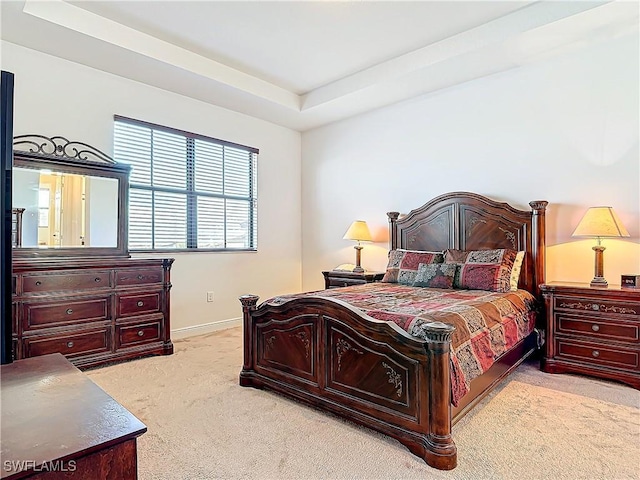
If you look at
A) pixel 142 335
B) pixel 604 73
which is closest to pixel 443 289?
pixel 604 73

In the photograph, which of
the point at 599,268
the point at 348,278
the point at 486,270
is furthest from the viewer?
the point at 348,278

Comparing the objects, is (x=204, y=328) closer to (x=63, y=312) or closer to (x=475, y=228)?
(x=63, y=312)

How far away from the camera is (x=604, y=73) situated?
325 cm

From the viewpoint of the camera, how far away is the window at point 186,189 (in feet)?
13.1

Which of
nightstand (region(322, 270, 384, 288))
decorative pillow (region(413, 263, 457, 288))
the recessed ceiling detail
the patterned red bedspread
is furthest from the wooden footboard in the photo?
the recessed ceiling detail

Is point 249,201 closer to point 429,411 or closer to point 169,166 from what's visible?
point 169,166

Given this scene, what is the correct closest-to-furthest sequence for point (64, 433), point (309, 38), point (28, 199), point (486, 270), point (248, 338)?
point (64, 433) < point (248, 338) < point (28, 199) < point (486, 270) < point (309, 38)

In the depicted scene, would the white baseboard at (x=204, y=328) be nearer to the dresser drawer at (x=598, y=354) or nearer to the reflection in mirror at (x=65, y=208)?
the reflection in mirror at (x=65, y=208)

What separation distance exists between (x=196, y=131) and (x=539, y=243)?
3.79 metres

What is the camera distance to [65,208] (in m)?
3.39

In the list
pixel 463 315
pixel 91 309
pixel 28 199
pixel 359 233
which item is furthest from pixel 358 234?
pixel 28 199

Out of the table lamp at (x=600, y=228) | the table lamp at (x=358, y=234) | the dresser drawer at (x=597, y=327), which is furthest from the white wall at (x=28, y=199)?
the table lamp at (x=600, y=228)

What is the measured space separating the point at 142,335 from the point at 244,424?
1.76 m

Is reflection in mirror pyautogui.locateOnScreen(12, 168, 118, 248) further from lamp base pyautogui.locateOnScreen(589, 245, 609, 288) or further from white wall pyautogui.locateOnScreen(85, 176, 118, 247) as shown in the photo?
lamp base pyautogui.locateOnScreen(589, 245, 609, 288)
